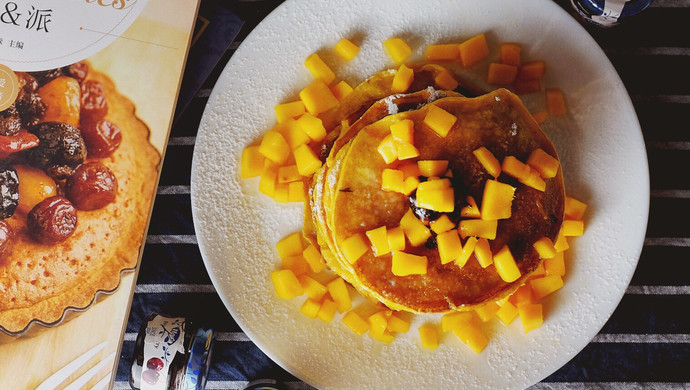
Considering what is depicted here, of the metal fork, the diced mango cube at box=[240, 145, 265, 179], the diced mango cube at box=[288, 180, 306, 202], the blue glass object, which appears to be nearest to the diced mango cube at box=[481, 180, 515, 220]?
the diced mango cube at box=[288, 180, 306, 202]

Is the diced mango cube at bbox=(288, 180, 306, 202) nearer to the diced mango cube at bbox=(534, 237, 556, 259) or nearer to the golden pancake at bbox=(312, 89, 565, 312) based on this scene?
the golden pancake at bbox=(312, 89, 565, 312)

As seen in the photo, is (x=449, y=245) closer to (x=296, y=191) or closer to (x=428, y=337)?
(x=428, y=337)

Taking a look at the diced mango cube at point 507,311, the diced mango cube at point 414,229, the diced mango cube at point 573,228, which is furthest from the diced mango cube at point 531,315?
the diced mango cube at point 414,229

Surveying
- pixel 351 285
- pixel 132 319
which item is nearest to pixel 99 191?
pixel 132 319

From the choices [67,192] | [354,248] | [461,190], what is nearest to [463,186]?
[461,190]

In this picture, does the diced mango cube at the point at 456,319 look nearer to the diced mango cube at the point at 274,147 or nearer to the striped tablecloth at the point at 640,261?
the striped tablecloth at the point at 640,261

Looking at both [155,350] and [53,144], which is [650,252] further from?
[53,144]
